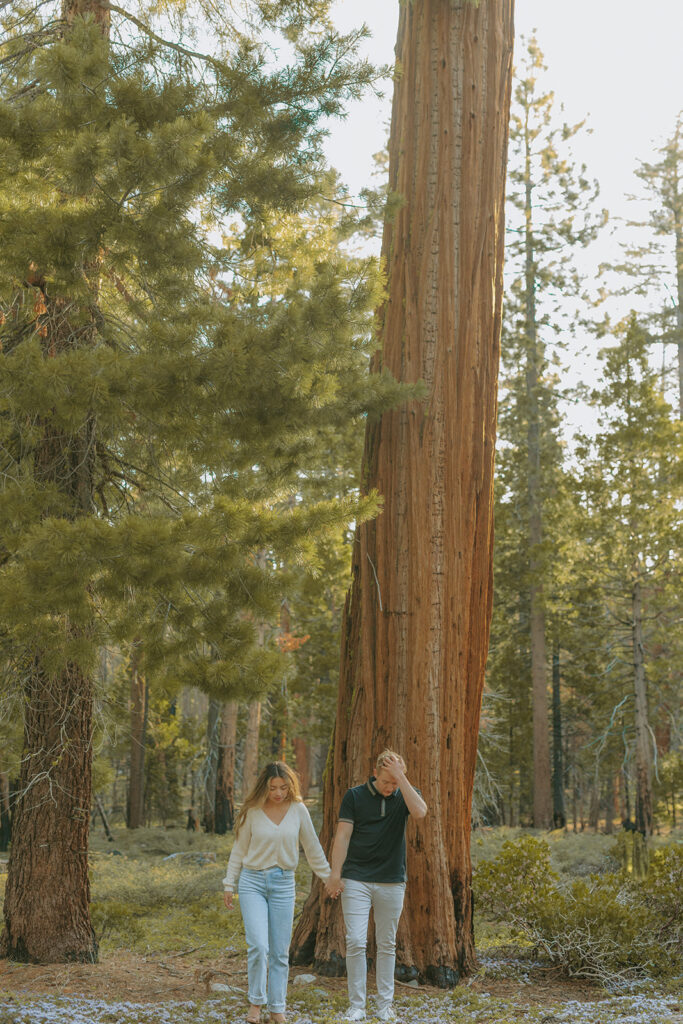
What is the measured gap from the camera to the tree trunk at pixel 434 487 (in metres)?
6.62

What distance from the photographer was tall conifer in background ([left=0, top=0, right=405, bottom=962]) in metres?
5.57

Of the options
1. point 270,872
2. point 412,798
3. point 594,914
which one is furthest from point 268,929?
point 594,914

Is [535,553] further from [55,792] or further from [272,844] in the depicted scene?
[272,844]

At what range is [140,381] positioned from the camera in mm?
5734

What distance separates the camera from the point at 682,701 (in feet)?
80.1

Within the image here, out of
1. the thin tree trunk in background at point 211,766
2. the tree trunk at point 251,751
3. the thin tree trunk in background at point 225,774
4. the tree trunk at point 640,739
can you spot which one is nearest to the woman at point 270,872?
the tree trunk at point 251,751

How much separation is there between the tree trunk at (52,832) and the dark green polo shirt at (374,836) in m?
2.50

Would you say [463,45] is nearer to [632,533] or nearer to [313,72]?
[313,72]

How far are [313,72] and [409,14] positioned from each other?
5.47ft

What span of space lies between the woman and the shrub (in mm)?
2647

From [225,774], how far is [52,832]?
38.8 feet

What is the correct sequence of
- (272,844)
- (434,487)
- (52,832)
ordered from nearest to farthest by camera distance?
(272,844)
(52,832)
(434,487)

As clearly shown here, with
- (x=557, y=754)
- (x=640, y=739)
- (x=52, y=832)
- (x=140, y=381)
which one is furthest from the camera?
(x=557, y=754)

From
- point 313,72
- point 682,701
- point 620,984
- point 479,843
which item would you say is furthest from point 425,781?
point 682,701
